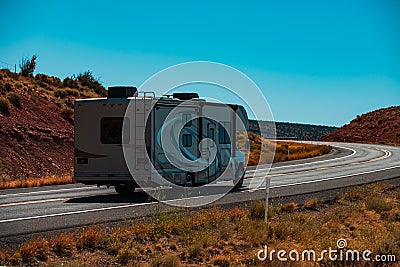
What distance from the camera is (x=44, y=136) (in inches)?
1423

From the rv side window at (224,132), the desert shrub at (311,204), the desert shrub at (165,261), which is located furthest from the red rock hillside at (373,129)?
the desert shrub at (165,261)

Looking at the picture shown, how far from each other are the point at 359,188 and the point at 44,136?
22137mm

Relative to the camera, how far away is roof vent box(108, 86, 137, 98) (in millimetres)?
17406

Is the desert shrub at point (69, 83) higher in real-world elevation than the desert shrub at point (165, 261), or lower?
higher

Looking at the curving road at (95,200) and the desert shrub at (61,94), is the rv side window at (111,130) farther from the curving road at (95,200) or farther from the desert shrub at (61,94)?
the desert shrub at (61,94)

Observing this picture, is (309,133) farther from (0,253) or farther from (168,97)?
(0,253)

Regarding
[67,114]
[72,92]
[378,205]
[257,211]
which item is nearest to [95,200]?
[257,211]

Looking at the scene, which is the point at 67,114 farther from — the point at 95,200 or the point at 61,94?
the point at 95,200

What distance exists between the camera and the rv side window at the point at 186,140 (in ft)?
58.5

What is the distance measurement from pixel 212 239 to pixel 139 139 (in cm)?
608

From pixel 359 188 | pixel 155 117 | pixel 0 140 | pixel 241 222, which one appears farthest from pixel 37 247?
pixel 0 140

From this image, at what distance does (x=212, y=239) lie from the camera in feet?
36.8

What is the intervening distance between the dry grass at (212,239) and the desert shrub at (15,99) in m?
27.1

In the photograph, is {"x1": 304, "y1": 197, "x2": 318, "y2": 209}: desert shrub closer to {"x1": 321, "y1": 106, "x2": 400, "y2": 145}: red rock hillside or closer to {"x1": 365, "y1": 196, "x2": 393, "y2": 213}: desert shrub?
{"x1": 365, "y1": 196, "x2": 393, "y2": 213}: desert shrub
